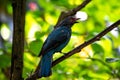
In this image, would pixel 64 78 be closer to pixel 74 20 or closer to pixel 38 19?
pixel 74 20

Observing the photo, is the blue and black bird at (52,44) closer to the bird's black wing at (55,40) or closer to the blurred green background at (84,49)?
the bird's black wing at (55,40)

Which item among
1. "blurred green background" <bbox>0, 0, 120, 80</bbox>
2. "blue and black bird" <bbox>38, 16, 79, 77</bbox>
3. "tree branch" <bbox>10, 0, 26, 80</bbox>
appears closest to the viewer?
"tree branch" <bbox>10, 0, 26, 80</bbox>

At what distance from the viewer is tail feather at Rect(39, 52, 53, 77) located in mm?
1303

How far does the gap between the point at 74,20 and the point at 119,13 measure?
0.48m

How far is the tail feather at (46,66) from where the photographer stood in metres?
1.30

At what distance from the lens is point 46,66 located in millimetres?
1359

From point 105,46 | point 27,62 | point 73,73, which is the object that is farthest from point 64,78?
point 105,46

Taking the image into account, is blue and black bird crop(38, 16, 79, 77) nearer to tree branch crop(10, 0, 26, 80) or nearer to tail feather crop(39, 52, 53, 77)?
tail feather crop(39, 52, 53, 77)

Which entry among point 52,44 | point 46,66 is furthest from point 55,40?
point 46,66

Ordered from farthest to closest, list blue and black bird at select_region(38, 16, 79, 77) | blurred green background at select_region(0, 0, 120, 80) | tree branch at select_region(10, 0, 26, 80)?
blurred green background at select_region(0, 0, 120, 80)
blue and black bird at select_region(38, 16, 79, 77)
tree branch at select_region(10, 0, 26, 80)

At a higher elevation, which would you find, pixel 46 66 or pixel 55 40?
pixel 55 40

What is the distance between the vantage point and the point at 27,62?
1963mm

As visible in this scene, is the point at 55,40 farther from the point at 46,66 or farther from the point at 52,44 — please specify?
the point at 46,66

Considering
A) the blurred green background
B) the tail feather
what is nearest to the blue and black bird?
the tail feather
